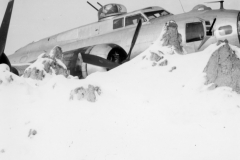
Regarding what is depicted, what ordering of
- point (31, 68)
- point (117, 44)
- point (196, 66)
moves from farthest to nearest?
point (117, 44) < point (31, 68) < point (196, 66)

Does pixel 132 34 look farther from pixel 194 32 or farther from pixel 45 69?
pixel 45 69

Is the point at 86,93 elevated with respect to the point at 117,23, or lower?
elevated

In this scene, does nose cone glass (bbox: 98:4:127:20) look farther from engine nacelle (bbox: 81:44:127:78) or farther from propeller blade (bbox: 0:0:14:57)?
propeller blade (bbox: 0:0:14:57)

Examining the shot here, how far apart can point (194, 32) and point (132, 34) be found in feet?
8.67

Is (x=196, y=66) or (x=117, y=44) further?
(x=117, y=44)

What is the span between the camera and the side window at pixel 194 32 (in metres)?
11.7

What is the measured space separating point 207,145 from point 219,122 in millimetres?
598

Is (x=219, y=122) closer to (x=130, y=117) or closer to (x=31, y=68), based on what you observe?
(x=130, y=117)

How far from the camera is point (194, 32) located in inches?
464

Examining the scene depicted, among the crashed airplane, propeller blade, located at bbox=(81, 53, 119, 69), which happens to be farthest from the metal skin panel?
propeller blade, located at bbox=(81, 53, 119, 69)

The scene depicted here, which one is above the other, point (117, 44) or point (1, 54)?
point (1, 54)

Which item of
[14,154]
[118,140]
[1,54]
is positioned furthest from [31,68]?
[118,140]

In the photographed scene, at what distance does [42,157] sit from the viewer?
6055 mm

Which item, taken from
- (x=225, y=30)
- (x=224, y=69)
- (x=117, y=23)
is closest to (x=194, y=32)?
(x=225, y=30)
